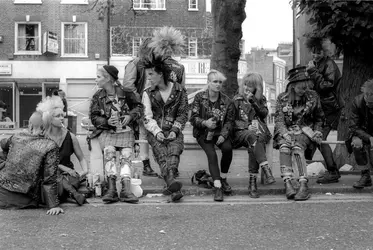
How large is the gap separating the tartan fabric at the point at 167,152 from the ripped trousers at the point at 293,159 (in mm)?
1310

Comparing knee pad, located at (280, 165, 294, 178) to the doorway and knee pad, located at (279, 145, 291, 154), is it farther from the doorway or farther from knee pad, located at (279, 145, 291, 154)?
the doorway

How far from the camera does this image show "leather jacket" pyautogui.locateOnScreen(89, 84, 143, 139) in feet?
21.5

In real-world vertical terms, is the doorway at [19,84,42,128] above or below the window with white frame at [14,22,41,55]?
below

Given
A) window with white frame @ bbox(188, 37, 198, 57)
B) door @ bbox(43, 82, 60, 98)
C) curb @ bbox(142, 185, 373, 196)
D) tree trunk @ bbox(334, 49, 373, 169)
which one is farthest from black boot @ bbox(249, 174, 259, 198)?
window with white frame @ bbox(188, 37, 198, 57)

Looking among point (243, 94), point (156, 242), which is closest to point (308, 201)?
point (243, 94)

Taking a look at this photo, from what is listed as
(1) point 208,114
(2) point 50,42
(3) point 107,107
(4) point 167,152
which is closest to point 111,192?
(4) point 167,152

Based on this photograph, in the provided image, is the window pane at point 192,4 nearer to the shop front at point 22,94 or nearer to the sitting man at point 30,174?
the shop front at point 22,94

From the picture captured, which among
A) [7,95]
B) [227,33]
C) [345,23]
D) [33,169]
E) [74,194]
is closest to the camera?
[33,169]

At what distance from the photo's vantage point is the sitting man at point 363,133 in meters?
6.76

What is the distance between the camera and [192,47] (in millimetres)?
34094

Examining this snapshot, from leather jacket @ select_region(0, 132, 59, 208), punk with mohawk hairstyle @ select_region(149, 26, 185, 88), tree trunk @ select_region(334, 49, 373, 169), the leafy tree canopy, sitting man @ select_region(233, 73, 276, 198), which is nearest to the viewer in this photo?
leather jacket @ select_region(0, 132, 59, 208)

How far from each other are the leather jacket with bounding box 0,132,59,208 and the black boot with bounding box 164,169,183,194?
1329 millimetres

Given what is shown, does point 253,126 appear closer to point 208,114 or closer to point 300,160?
point 208,114

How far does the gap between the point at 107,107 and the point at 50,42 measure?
2622 centimetres
